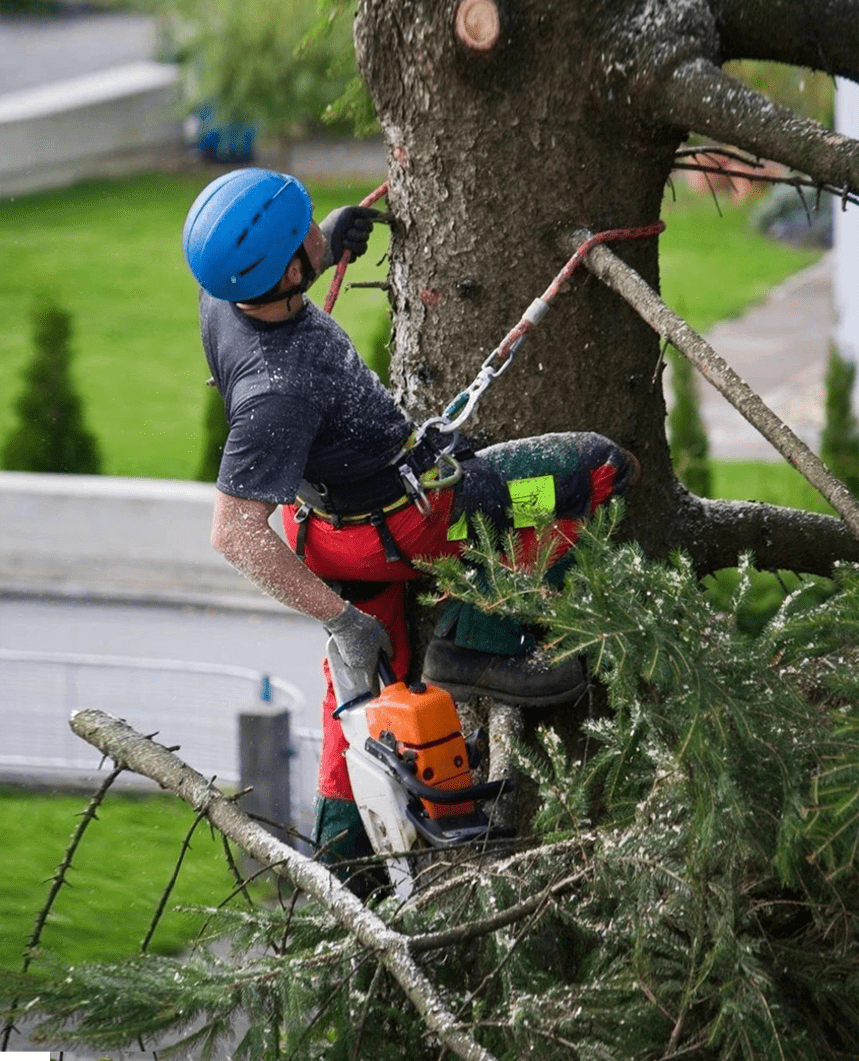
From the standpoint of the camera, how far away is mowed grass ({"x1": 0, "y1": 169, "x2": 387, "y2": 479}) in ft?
48.5

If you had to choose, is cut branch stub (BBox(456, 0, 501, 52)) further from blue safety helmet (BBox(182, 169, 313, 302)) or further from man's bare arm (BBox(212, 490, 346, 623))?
man's bare arm (BBox(212, 490, 346, 623))

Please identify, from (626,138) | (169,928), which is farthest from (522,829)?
(169,928)

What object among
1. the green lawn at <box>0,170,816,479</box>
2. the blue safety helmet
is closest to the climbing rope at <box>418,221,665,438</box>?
the blue safety helmet

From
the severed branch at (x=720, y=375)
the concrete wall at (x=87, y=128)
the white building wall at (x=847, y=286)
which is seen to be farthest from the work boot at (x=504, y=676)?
the concrete wall at (x=87, y=128)

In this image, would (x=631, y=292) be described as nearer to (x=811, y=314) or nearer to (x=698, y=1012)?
(x=698, y=1012)

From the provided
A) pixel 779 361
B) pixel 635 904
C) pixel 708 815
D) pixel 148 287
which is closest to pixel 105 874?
pixel 635 904

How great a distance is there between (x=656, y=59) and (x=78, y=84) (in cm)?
2312

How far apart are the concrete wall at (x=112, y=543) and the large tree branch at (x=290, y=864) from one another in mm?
7056

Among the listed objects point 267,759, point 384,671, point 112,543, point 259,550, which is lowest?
point 112,543

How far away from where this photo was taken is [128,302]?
19.4 meters

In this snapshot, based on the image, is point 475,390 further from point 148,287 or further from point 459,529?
point 148,287

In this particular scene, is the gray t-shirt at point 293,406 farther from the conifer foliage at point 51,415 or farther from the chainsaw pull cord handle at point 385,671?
the conifer foliage at point 51,415

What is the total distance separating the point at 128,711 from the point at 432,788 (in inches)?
212

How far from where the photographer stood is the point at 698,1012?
2.65 metres
